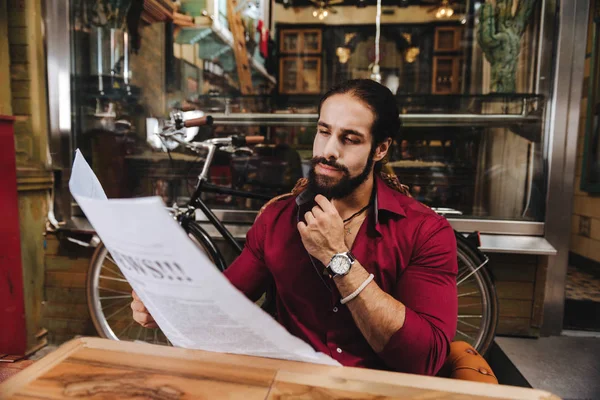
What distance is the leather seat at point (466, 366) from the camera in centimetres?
93

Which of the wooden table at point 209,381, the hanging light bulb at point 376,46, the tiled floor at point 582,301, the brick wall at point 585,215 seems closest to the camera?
the wooden table at point 209,381

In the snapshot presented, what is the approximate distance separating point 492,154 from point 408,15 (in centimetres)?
302

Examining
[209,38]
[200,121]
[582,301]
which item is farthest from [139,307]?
[582,301]

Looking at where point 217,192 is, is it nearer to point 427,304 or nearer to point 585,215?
point 427,304

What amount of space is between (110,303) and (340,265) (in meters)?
2.61

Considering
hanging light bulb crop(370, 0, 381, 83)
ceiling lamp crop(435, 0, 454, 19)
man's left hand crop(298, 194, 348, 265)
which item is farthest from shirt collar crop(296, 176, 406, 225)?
ceiling lamp crop(435, 0, 454, 19)

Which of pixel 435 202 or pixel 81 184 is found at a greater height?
pixel 81 184

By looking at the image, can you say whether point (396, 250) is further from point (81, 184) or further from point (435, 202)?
point (435, 202)

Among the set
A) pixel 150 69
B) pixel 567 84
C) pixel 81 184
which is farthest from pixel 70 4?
pixel 567 84

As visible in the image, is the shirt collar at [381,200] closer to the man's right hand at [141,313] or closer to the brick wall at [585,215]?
the man's right hand at [141,313]

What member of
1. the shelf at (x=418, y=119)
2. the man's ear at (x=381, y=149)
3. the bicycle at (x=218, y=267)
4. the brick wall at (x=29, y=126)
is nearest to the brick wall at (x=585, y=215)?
the shelf at (x=418, y=119)

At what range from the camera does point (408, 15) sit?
17.0 feet

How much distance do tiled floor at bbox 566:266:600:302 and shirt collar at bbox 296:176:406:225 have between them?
9.61ft

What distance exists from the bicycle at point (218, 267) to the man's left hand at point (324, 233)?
4.29 ft
